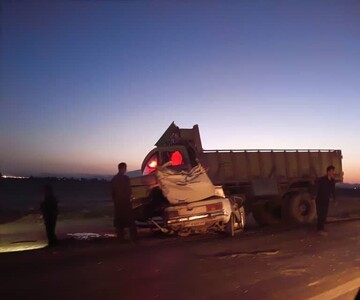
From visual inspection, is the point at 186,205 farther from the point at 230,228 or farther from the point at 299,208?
the point at 299,208

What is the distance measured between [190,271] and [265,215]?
11331 mm

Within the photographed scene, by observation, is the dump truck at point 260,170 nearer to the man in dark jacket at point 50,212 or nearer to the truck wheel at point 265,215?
the truck wheel at point 265,215

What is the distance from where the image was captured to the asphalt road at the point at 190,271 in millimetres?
6855

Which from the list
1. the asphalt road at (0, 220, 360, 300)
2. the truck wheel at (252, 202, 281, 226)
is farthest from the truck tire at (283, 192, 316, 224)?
the asphalt road at (0, 220, 360, 300)

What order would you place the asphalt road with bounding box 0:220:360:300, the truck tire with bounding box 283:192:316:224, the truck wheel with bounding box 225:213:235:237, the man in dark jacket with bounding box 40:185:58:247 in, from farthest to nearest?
the truck tire with bounding box 283:192:316:224 → the man in dark jacket with bounding box 40:185:58:247 → the truck wheel with bounding box 225:213:235:237 → the asphalt road with bounding box 0:220:360:300

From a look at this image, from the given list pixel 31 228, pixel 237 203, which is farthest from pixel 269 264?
pixel 31 228

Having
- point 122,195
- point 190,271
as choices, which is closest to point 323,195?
point 122,195

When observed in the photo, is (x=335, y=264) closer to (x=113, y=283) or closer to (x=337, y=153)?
(x=113, y=283)

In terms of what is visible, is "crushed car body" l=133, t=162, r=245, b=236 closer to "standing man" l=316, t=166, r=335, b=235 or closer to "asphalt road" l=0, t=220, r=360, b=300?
"asphalt road" l=0, t=220, r=360, b=300

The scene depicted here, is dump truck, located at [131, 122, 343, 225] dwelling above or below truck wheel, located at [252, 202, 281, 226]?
above

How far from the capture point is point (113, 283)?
23.8ft

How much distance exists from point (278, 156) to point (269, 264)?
998 centimetres

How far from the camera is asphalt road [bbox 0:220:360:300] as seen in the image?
686cm

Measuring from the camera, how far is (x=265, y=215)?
19.0 m
